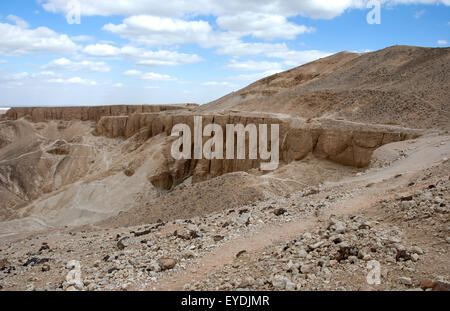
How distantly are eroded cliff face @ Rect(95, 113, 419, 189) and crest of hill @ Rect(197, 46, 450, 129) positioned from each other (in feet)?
7.08

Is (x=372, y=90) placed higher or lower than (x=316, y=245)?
higher

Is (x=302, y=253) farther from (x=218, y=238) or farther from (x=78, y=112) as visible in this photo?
(x=78, y=112)

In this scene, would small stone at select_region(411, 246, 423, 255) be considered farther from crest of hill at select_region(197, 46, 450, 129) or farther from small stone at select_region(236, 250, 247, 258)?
crest of hill at select_region(197, 46, 450, 129)

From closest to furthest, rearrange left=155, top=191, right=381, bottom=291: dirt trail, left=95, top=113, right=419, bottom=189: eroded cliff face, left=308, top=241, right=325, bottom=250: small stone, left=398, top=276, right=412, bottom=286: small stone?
1. left=398, top=276, right=412, bottom=286: small stone
2. left=308, top=241, right=325, bottom=250: small stone
3. left=155, top=191, right=381, bottom=291: dirt trail
4. left=95, top=113, right=419, bottom=189: eroded cliff face

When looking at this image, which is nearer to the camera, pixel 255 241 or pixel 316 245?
pixel 316 245

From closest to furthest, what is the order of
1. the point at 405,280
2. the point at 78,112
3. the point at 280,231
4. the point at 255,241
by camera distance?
the point at 405,280
the point at 255,241
the point at 280,231
the point at 78,112

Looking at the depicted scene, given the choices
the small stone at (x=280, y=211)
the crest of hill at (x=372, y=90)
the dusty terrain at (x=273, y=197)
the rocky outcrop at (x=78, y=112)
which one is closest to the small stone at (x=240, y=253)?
the dusty terrain at (x=273, y=197)

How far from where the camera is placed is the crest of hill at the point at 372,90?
Result: 19.1 m

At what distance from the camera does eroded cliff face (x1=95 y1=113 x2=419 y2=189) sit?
1683cm

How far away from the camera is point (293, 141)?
1930 centimetres

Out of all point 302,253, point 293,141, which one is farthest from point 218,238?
point 293,141

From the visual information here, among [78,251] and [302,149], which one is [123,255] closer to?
[78,251]

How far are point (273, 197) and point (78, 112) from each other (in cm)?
4387

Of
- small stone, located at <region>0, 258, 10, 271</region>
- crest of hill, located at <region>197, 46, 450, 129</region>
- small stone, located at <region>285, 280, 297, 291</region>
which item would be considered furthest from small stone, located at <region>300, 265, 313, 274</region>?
crest of hill, located at <region>197, 46, 450, 129</region>
